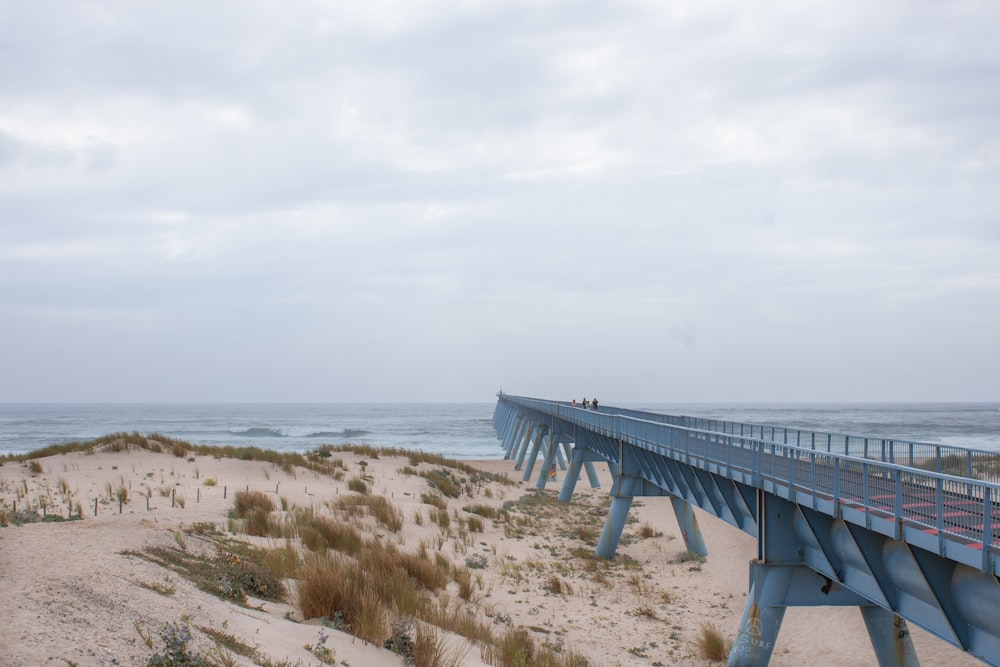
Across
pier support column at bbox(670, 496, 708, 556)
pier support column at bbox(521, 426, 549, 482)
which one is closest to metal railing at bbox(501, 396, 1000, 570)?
pier support column at bbox(670, 496, 708, 556)

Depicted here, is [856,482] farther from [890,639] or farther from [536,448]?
[536,448]

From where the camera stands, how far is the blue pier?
24.6 feet

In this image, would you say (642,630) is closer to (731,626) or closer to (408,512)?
(731,626)

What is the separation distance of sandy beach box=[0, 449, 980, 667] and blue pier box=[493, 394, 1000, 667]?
2.48 m

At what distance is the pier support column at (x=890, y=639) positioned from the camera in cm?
1122

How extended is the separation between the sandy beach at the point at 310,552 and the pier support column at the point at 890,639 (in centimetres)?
233

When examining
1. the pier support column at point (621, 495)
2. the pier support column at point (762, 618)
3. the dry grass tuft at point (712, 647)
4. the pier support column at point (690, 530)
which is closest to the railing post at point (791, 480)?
the pier support column at point (762, 618)

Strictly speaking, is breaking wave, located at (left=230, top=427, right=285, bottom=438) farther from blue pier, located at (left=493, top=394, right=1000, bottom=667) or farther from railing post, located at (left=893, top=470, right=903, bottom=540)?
railing post, located at (left=893, top=470, right=903, bottom=540)

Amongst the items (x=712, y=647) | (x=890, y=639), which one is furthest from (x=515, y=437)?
(x=890, y=639)

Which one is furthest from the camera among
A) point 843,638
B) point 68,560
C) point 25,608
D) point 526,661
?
point 843,638

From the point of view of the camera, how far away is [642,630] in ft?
45.9

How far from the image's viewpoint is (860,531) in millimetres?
9266

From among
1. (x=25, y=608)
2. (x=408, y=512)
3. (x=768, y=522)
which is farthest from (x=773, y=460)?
(x=408, y=512)

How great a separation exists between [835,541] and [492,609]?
21.6 feet
